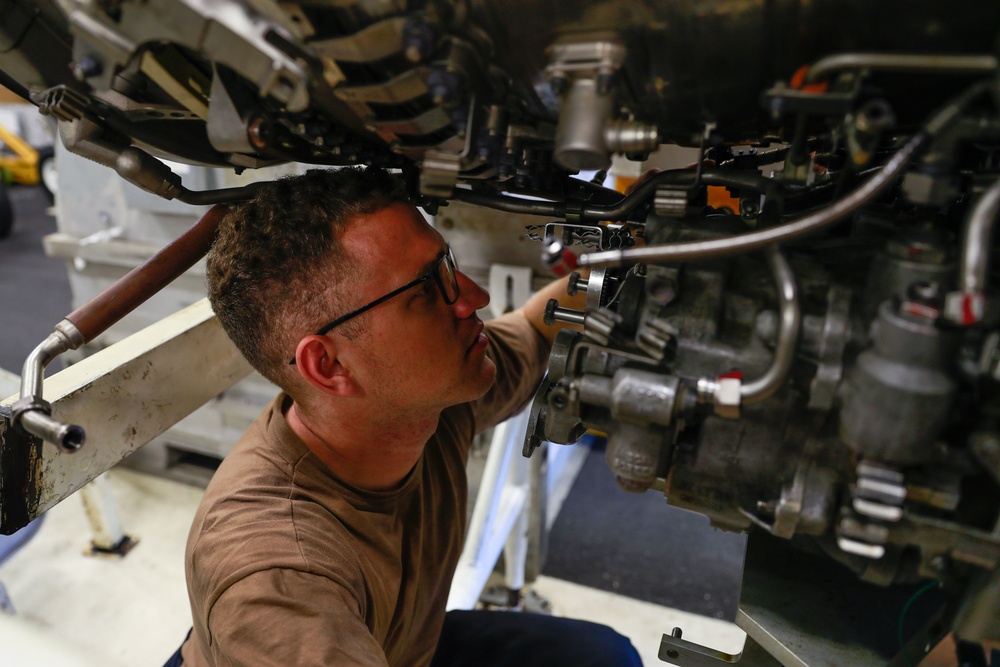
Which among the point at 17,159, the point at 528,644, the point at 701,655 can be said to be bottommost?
the point at 528,644

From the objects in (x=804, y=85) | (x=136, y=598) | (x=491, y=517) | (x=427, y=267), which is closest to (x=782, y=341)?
(x=804, y=85)

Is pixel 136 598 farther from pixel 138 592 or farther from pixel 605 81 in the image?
pixel 605 81

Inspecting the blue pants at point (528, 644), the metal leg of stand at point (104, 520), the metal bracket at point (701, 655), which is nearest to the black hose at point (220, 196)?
the metal bracket at point (701, 655)

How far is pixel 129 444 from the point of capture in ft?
2.99

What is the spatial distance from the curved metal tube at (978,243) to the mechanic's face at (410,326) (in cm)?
61

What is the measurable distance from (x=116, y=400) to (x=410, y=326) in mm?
408

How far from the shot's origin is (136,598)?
76.7 inches

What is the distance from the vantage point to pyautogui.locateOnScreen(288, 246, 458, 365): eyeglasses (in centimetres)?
87

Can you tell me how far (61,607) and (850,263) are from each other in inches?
88.7

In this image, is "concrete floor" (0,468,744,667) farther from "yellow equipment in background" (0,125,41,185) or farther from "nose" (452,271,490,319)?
"yellow equipment in background" (0,125,41,185)

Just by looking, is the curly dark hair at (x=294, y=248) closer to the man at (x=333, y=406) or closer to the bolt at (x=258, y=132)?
the man at (x=333, y=406)

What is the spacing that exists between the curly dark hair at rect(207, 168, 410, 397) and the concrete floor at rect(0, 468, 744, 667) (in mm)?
1341

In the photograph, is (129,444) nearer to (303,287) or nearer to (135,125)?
(303,287)

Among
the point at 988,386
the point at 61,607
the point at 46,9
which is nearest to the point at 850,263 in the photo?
the point at 988,386
